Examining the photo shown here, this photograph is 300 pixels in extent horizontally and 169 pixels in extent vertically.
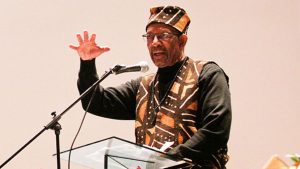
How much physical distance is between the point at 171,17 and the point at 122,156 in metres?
1.16

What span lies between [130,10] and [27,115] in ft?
3.63

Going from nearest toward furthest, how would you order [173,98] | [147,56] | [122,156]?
[122,156] < [173,98] < [147,56]

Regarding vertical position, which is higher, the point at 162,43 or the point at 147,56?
the point at 162,43

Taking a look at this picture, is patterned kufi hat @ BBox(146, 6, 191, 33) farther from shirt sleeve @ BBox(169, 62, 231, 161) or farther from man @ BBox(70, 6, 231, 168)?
shirt sleeve @ BBox(169, 62, 231, 161)

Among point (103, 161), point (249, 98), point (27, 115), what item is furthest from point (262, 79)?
point (103, 161)

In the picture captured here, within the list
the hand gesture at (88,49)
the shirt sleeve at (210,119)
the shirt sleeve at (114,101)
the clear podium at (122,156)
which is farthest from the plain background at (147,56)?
the clear podium at (122,156)

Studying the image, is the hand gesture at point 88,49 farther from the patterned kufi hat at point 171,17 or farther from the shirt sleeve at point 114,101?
the patterned kufi hat at point 171,17

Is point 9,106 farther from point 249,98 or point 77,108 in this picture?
point 249,98

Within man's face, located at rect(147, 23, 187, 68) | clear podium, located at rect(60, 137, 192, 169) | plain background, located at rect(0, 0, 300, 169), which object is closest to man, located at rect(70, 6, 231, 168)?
man's face, located at rect(147, 23, 187, 68)

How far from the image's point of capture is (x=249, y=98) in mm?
4082

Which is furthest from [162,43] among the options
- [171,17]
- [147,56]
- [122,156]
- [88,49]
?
[147,56]

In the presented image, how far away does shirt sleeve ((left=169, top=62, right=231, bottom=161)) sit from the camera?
2459mm

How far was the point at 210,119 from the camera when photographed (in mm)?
2545

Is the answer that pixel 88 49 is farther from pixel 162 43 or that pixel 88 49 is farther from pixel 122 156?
pixel 122 156
